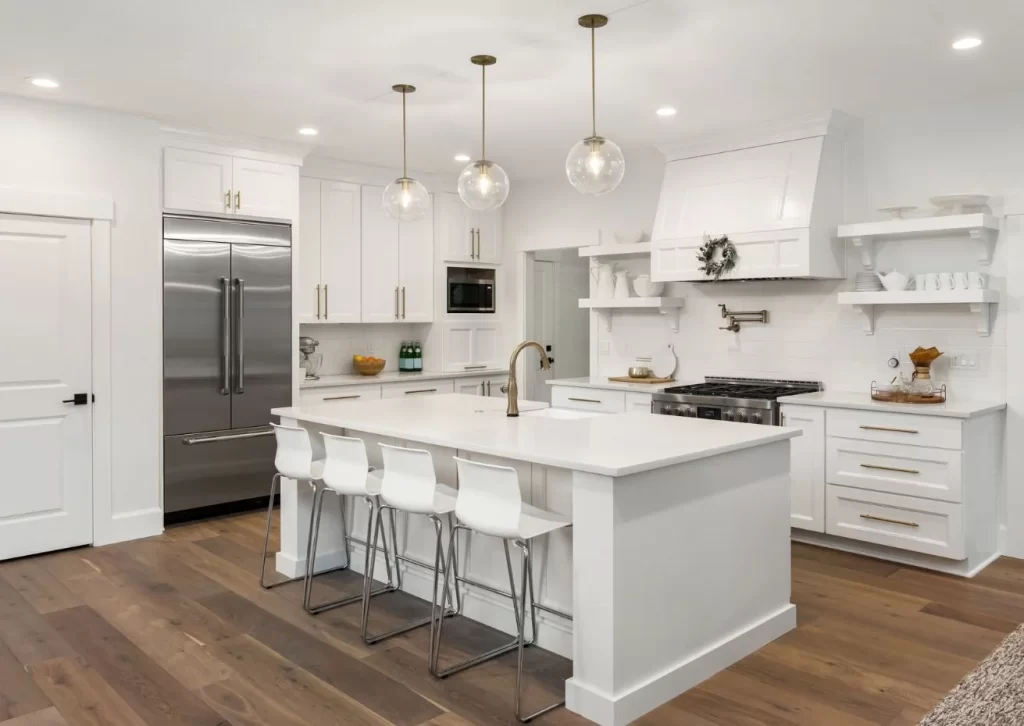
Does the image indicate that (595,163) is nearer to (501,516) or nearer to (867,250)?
(501,516)

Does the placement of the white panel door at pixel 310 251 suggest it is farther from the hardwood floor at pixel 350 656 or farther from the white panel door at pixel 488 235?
the hardwood floor at pixel 350 656

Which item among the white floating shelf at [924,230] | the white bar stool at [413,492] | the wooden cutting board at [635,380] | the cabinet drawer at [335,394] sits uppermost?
the white floating shelf at [924,230]

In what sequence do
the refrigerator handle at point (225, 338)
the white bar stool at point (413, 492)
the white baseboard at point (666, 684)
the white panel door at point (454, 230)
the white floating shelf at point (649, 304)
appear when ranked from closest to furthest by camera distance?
the white baseboard at point (666, 684) < the white bar stool at point (413, 492) < the refrigerator handle at point (225, 338) < the white floating shelf at point (649, 304) < the white panel door at point (454, 230)

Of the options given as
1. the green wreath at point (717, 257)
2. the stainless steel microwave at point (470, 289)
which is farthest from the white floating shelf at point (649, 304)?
the stainless steel microwave at point (470, 289)

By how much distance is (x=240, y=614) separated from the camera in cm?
371

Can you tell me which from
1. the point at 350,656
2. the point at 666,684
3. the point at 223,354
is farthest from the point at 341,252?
the point at 666,684

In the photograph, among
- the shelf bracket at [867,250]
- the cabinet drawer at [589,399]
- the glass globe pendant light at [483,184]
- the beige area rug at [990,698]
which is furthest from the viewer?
the cabinet drawer at [589,399]

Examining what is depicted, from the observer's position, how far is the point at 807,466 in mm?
4746

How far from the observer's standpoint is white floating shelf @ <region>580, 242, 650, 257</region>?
5.96 m

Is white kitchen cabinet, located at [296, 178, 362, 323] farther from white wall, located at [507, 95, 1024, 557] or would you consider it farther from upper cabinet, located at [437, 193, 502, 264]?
white wall, located at [507, 95, 1024, 557]

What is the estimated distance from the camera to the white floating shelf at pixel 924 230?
4375 millimetres

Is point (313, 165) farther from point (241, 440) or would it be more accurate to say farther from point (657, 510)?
point (657, 510)

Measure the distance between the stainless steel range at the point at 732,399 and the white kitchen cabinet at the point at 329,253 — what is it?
2589mm

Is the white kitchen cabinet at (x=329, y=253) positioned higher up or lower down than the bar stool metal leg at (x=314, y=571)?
higher up
